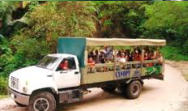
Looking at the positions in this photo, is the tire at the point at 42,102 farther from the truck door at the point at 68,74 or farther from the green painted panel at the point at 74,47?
the green painted panel at the point at 74,47

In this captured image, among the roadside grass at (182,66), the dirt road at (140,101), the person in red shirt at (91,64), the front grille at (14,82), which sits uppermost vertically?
the person in red shirt at (91,64)

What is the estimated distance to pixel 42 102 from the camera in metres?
9.77

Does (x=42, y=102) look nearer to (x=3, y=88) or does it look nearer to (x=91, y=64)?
(x=91, y=64)

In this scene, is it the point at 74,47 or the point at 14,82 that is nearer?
the point at 14,82

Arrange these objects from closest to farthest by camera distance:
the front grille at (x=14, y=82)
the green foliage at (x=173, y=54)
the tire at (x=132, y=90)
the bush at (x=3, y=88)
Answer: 1. the front grille at (x=14, y=82)
2. the tire at (x=132, y=90)
3. the bush at (x=3, y=88)
4. the green foliage at (x=173, y=54)

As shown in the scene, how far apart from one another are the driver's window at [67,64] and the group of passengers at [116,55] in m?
0.70

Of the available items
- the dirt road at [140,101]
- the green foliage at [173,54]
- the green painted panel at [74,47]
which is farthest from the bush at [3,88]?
the green foliage at [173,54]

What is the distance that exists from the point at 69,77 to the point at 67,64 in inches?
19.5

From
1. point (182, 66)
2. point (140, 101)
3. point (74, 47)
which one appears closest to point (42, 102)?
point (74, 47)

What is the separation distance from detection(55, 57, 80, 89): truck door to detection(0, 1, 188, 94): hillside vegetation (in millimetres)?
5134

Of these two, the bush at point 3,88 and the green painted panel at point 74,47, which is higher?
the green painted panel at point 74,47

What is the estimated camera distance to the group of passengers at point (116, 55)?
1160 cm

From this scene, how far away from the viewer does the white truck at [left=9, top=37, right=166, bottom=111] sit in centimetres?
958

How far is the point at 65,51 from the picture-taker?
11.7m
